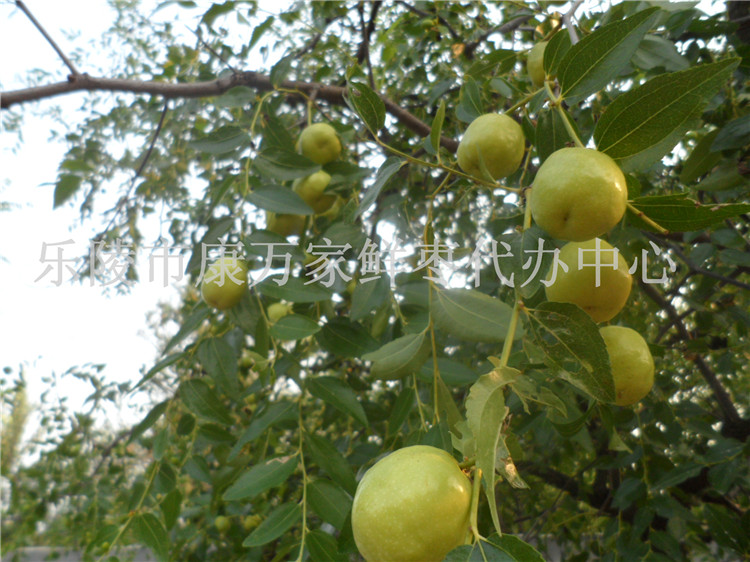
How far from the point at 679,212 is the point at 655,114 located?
0.41ft

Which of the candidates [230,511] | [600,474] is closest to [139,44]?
[230,511]

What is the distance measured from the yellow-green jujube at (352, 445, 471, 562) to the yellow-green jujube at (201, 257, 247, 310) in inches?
31.7

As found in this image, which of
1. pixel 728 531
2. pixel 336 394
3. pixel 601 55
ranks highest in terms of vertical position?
pixel 601 55

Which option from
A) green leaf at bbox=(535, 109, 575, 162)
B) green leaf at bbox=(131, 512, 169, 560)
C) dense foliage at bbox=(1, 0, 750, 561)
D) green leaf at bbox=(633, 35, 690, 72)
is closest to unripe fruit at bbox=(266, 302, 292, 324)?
dense foliage at bbox=(1, 0, 750, 561)

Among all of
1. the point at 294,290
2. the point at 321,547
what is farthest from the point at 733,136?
the point at 321,547

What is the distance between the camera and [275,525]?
1.10 m

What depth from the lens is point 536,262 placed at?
0.76 meters

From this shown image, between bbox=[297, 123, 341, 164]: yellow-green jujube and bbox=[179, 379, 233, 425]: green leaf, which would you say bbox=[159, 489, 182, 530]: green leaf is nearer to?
bbox=[179, 379, 233, 425]: green leaf

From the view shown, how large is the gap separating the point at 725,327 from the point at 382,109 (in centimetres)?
138

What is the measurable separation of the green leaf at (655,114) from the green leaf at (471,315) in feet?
0.97

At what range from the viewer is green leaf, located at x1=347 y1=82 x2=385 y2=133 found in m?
0.95

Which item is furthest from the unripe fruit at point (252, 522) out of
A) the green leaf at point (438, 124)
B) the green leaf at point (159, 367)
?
the green leaf at point (438, 124)

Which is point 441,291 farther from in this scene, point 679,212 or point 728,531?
point 728,531

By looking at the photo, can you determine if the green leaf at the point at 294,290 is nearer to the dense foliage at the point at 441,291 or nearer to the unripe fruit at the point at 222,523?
the dense foliage at the point at 441,291
